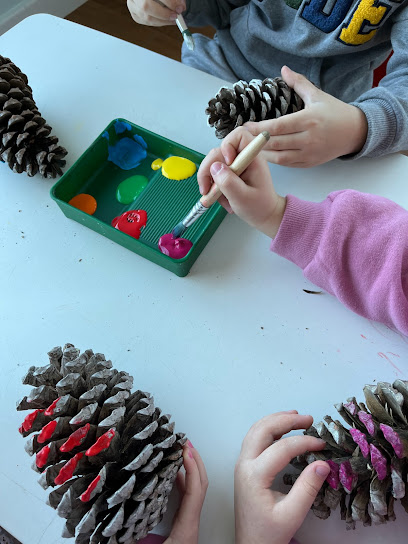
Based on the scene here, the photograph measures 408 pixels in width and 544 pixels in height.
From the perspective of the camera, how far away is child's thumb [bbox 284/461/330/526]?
360 millimetres

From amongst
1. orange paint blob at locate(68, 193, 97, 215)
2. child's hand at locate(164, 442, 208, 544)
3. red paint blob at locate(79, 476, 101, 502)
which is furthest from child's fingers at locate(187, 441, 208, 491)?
orange paint blob at locate(68, 193, 97, 215)

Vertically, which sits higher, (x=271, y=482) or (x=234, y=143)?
(x=234, y=143)

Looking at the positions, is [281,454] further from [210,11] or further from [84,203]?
[210,11]

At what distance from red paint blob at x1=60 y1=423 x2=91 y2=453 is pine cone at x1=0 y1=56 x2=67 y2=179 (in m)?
0.36

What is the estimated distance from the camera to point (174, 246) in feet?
1.73

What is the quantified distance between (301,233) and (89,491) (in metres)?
0.34

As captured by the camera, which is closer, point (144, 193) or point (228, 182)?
point (228, 182)

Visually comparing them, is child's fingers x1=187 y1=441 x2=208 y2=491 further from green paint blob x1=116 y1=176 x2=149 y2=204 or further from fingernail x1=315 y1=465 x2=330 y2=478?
green paint blob x1=116 y1=176 x2=149 y2=204

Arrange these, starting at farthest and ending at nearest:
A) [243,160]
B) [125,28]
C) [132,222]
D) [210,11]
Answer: [125,28], [210,11], [132,222], [243,160]

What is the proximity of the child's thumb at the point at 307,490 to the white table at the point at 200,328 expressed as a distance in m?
0.04

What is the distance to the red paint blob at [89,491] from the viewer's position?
1.07 feet

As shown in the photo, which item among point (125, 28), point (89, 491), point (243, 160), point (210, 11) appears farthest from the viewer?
point (125, 28)

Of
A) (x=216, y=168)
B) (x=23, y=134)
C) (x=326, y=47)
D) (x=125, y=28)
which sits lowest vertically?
(x=125, y=28)

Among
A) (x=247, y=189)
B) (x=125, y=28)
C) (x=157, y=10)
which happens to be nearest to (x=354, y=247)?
(x=247, y=189)
